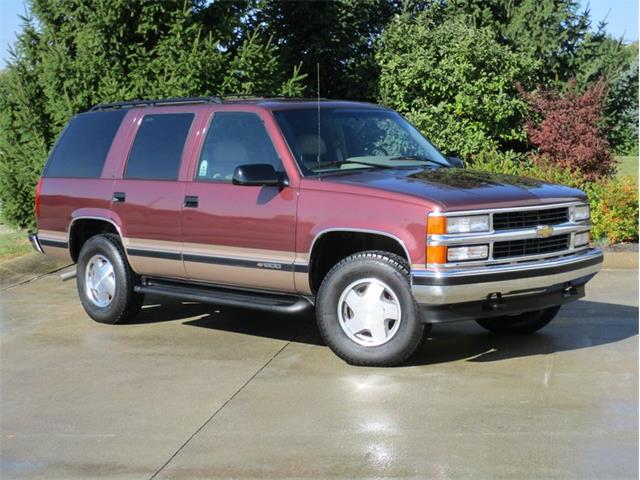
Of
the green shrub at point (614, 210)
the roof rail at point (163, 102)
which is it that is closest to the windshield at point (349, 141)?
the roof rail at point (163, 102)

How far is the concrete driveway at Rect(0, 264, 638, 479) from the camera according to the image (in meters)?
4.95

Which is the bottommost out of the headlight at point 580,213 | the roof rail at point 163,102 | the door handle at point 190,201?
the headlight at point 580,213

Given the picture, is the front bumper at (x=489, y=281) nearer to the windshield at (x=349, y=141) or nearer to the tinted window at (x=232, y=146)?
the windshield at (x=349, y=141)

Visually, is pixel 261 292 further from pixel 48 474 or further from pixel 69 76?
pixel 69 76

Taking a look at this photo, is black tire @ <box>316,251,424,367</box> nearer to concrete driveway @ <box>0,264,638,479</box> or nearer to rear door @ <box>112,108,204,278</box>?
concrete driveway @ <box>0,264,638,479</box>

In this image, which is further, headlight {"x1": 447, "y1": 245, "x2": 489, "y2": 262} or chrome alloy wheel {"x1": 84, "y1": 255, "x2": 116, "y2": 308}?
chrome alloy wheel {"x1": 84, "y1": 255, "x2": 116, "y2": 308}

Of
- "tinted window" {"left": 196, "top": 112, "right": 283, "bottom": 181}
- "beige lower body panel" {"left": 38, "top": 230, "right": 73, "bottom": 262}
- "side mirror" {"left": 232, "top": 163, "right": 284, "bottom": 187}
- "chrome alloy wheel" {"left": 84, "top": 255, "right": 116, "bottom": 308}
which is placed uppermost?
"tinted window" {"left": 196, "top": 112, "right": 283, "bottom": 181}

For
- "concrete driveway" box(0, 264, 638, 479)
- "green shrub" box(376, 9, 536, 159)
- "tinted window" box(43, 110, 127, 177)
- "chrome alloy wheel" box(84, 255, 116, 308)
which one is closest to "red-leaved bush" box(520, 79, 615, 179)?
"green shrub" box(376, 9, 536, 159)

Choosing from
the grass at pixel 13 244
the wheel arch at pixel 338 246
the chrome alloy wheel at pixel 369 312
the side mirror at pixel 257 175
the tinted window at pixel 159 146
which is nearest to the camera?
the chrome alloy wheel at pixel 369 312

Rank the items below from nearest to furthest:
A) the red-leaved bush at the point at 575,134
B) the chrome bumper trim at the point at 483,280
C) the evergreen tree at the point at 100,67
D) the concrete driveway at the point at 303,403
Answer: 1. the concrete driveway at the point at 303,403
2. the chrome bumper trim at the point at 483,280
3. the evergreen tree at the point at 100,67
4. the red-leaved bush at the point at 575,134

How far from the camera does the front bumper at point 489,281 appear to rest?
21.2ft

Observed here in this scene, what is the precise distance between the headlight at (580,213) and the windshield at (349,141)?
125 cm

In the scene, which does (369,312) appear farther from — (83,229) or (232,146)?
(83,229)

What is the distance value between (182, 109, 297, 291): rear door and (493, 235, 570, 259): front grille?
60.0 inches
